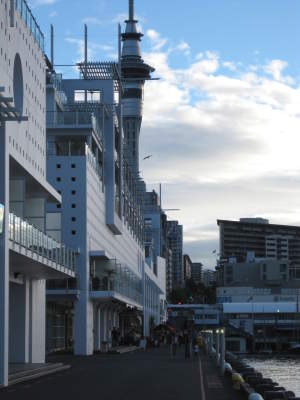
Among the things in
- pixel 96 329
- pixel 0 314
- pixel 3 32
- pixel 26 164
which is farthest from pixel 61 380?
pixel 96 329

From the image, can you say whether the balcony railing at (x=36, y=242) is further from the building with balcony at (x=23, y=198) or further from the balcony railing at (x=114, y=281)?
the balcony railing at (x=114, y=281)

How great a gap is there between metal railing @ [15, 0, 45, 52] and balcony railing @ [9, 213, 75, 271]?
350 inches

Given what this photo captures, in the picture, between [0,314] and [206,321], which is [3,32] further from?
[206,321]

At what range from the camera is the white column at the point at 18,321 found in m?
38.3

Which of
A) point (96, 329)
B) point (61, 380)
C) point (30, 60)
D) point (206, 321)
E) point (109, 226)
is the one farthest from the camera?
point (206, 321)

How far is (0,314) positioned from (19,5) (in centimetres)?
1409

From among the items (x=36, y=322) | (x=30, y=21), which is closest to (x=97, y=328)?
(x=36, y=322)

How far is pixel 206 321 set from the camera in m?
156

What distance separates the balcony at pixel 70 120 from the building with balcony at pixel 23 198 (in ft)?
64.7

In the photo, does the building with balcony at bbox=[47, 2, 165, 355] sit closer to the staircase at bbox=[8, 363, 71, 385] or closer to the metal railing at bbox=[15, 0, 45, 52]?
the metal railing at bbox=[15, 0, 45, 52]

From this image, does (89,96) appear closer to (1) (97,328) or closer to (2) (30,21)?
(1) (97,328)

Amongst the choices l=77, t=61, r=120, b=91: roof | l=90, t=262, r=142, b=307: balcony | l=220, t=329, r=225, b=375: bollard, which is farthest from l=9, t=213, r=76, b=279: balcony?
l=77, t=61, r=120, b=91: roof

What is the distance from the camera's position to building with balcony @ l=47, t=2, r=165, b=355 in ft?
196

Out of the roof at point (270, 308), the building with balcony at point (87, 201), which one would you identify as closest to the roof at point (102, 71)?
the building with balcony at point (87, 201)
